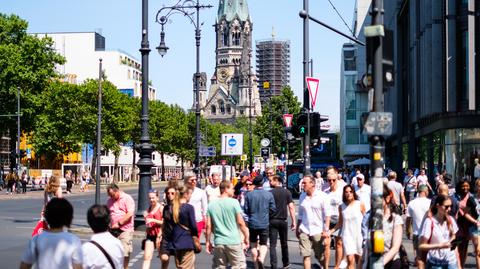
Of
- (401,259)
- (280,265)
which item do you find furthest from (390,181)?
(401,259)

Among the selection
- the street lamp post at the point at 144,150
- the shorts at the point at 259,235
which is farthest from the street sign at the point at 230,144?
the shorts at the point at 259,235

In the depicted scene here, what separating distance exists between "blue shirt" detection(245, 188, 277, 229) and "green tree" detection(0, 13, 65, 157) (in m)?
61.4

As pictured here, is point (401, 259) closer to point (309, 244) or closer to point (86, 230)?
point (309, 244)

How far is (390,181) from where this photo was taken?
70.3 ft

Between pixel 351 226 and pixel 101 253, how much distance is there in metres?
5.64

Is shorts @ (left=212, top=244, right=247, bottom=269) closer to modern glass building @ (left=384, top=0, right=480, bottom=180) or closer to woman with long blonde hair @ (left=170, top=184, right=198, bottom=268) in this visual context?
woman with long blonde hair @ (left=170, top=184, right=198, bottom=268)

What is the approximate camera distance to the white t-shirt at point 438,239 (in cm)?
995

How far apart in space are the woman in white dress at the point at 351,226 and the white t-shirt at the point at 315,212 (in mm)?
1925

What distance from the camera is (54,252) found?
698cm

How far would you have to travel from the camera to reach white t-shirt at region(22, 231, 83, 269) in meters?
6.98

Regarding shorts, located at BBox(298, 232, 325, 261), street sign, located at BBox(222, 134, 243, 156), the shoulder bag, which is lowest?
shorts, located at BBox(298, 232, 325, 261)

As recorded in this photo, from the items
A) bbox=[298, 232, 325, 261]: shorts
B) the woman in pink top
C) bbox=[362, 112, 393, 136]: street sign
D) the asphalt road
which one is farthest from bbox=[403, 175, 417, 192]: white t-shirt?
bbox=[362, 112, 393, 136]: street sign

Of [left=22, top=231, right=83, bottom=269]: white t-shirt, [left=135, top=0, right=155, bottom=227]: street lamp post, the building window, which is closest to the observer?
[left=22, top=231, right=83, bottom=269]: white t-shirt

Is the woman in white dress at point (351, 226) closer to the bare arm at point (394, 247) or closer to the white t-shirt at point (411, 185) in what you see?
the bare arm at point (394, 247)
